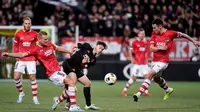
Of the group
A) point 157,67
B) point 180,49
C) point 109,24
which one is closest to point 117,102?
point 157,67

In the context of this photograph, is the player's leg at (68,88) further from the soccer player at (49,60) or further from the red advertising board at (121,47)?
the red advertising board at (121,47)

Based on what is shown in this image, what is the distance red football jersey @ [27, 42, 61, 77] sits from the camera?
11.9 meters

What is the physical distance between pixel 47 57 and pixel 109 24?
12350 mm

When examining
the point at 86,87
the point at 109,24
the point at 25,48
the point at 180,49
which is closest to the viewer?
the point at 86,87

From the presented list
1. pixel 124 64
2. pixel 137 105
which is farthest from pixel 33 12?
pixel 137 105

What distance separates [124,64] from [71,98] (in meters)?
12.0

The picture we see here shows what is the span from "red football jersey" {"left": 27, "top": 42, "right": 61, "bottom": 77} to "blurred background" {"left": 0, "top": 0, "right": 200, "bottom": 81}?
1049 centimetres

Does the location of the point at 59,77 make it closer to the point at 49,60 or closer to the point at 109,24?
the point at 49,60

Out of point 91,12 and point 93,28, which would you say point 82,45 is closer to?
point 93,28

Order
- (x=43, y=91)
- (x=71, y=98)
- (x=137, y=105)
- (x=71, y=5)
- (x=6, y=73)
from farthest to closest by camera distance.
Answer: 1. (x=71, y=5)
2. (x=6, y=73)
3. (x=43, y=91)
4. (x=137, y=105)
5. (x=71, y=98)

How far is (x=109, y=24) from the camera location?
24188 mm

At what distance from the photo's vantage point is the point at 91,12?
26.6 m

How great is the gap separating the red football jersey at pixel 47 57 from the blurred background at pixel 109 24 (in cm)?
1049

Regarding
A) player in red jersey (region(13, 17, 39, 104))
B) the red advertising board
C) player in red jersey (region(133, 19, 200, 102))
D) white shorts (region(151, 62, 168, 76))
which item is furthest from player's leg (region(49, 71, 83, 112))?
the red advertising board
